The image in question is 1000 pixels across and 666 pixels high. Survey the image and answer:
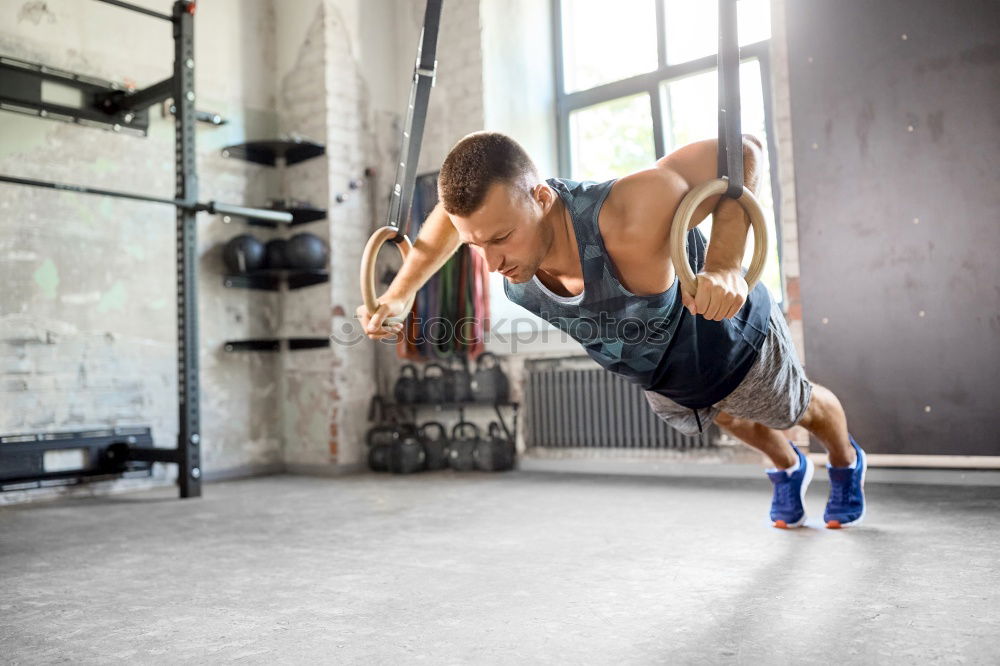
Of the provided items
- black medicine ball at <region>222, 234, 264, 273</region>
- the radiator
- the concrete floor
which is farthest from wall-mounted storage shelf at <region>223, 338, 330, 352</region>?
the concrete floor

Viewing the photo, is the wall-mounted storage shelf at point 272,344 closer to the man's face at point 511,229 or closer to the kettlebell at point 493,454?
the kettlebell at point 493,454

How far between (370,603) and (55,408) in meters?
3.28

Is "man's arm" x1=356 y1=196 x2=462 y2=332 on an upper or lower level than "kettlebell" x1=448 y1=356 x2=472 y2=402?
upper

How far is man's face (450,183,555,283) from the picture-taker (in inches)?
66.2

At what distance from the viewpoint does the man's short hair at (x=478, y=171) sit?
5.49 ft

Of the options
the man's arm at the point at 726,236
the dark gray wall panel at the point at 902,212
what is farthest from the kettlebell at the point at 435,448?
the man's arm at the point at 726,236

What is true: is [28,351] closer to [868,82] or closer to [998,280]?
[868,82]

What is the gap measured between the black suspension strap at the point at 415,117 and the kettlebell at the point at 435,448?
11.2ft

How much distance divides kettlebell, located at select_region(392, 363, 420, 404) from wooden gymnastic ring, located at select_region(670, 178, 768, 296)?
13.3ft

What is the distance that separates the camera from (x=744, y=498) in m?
3.61

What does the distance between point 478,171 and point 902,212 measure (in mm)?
2773

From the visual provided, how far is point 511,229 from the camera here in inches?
67.6

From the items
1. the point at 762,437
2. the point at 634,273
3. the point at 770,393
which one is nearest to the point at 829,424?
the point at 762,437

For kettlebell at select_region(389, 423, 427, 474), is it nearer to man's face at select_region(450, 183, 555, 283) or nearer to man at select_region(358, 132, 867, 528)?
man at select_region(358, 132, 867, 528)
